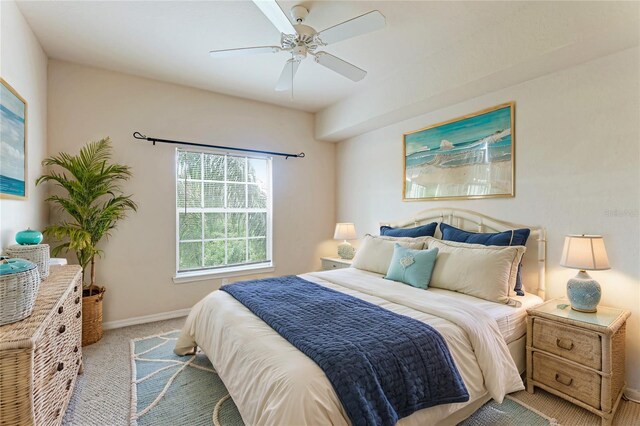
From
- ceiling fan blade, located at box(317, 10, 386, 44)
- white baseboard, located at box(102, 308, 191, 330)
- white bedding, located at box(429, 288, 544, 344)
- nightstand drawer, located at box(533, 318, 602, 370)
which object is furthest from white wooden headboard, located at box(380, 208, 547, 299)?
white baseboard, located at box(102, 308, 191, 330)

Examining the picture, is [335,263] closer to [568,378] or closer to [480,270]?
[480,270]

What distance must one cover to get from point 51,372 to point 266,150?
3.19m

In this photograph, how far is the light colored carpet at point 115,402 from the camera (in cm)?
180

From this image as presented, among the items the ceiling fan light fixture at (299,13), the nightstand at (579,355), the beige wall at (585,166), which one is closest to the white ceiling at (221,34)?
the ceiling fan light fixture at (299,13)

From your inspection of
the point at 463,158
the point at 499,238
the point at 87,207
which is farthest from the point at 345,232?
the point at 87,207

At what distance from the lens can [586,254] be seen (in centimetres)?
198

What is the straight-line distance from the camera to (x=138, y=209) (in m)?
3.32

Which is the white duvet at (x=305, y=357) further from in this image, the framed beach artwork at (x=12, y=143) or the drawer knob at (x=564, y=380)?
the framed beach artwork at (x=12, y=143)

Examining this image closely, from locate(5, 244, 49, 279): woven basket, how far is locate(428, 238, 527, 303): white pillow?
2.77m

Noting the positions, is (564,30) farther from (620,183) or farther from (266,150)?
(266,150)

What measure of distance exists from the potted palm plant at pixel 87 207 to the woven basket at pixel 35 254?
2.38ft

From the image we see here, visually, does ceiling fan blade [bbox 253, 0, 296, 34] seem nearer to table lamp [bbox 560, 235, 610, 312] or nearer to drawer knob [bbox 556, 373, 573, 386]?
table lamp [bbox 560, 235, 610, 312]

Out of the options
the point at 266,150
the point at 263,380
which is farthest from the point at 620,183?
the point at 266,150

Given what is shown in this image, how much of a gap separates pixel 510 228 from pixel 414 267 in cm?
94
